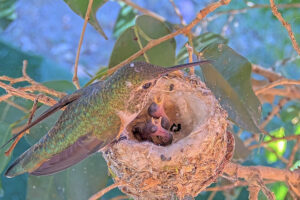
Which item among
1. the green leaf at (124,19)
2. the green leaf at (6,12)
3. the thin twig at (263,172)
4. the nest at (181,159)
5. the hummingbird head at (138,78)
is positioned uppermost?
the green leaf at (6,12)

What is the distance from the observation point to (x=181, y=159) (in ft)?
3.72

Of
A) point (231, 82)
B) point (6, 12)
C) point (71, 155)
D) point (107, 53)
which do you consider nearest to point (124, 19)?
point (6, 12)

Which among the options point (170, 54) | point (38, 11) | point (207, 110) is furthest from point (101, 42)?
point (207, 110)

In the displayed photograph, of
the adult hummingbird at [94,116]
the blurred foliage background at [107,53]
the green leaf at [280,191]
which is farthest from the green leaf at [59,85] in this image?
the green leaf at [280,191]

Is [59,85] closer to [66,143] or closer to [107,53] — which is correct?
[66,143]

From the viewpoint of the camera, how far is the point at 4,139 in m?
1.25

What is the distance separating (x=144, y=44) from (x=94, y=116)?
41 cm

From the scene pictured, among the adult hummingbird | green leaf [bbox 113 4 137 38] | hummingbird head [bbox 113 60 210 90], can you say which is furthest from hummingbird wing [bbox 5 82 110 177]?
green leaf [bbox 113 4 137 38]

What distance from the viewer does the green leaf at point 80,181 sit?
4.35 ft

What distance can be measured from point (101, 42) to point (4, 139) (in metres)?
2.55

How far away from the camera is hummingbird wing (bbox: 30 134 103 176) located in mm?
973

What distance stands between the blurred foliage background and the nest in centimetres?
8

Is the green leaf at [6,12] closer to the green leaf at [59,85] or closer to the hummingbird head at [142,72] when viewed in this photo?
the green leaf at [59,85]

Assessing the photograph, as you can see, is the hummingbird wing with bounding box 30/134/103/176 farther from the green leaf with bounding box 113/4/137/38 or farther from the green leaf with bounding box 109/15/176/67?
the green leaf with bounding box 113/4/137/38
